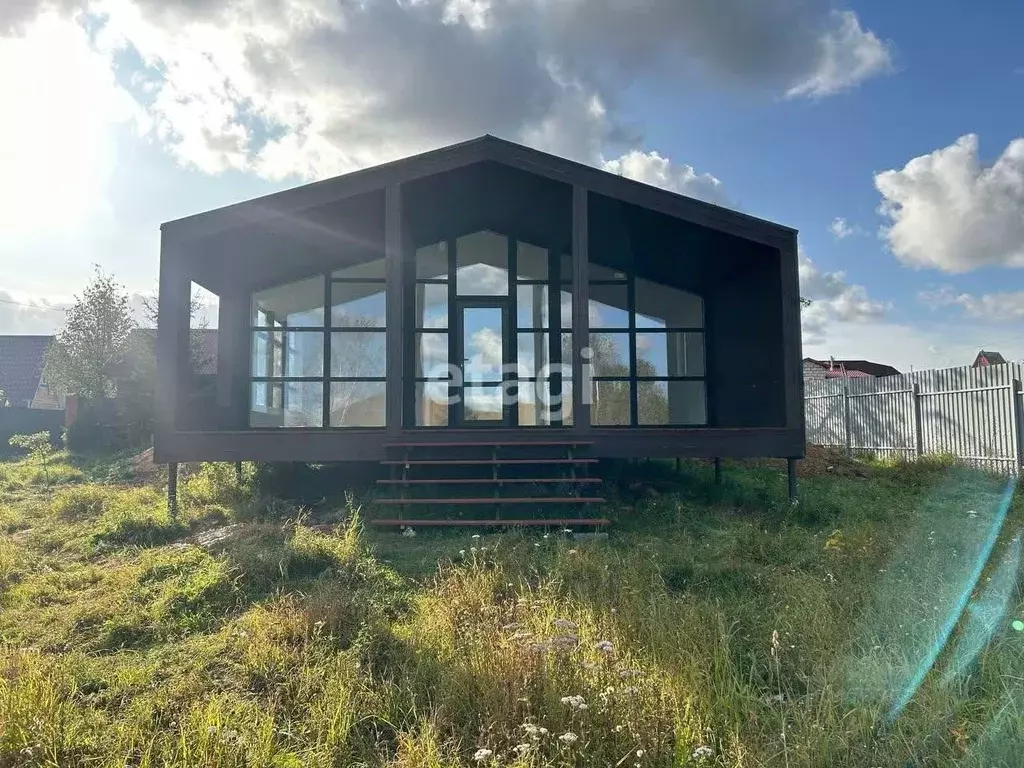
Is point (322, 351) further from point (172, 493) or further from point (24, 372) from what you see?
point (24, 372)

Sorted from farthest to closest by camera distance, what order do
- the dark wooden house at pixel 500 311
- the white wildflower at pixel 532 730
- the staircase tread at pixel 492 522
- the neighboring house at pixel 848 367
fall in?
the neighboring house at pixel 848 367 → the dark wooden house at pixel 500 311 → the staircase tread at pixel 492 522 → the white wildflower at pixel 532 730

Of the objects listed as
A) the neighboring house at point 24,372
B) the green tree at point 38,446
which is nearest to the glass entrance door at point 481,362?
the green tree at point 38,446

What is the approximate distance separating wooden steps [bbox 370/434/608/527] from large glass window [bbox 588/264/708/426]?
2.59 m

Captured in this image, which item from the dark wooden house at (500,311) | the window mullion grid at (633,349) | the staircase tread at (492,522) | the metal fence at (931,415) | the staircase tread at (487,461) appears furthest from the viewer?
the window mullion grid at (633,349)

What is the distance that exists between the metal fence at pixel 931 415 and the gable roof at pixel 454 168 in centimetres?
456

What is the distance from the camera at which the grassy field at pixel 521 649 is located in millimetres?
2201

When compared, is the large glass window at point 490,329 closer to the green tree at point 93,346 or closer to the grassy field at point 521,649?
the grassy field at point 521,649

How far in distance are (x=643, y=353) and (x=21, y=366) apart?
3192 cm

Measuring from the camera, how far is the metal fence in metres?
8.94

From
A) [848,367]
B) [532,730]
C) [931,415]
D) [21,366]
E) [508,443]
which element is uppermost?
[848,367]

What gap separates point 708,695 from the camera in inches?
94.1

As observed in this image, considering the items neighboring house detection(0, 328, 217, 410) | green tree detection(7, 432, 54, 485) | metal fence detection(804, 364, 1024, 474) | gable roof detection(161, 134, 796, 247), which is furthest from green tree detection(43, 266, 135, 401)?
metal fence detection(804, 364, 1024, 474)

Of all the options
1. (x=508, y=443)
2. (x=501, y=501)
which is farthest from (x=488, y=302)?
(x=501, y=501)

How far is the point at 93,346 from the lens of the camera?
17.8 m
